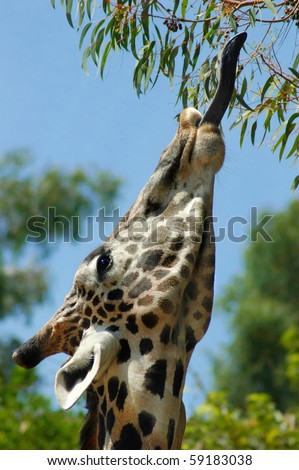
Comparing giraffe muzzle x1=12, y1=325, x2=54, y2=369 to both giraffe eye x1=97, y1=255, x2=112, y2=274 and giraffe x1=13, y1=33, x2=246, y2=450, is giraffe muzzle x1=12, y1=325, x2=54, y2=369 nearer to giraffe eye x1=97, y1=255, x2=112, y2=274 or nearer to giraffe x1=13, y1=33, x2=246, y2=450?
giraffe x1=13, y1=33, x2=246, y2=450

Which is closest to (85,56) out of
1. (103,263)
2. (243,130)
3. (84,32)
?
(84,32)

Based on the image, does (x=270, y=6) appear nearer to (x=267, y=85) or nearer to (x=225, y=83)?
(x=267, y=85)

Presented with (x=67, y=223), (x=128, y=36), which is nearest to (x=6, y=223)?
(x=67, y=223)

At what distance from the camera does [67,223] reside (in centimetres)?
2558

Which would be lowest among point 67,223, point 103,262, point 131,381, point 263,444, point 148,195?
point 263,444

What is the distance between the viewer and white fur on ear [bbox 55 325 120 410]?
5.01m

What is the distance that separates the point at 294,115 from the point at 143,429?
8.31ft

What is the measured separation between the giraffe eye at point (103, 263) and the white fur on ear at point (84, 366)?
36cm

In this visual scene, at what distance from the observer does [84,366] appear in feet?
16.8

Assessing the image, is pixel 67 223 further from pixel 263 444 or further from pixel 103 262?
pixel 103 262

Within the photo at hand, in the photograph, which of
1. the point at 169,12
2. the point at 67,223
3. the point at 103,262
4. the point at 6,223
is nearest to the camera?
the point at 103,262

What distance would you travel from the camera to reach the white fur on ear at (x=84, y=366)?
16.4 ft

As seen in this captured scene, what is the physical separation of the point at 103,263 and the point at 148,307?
40cm

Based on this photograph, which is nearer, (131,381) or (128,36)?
(131,381)
